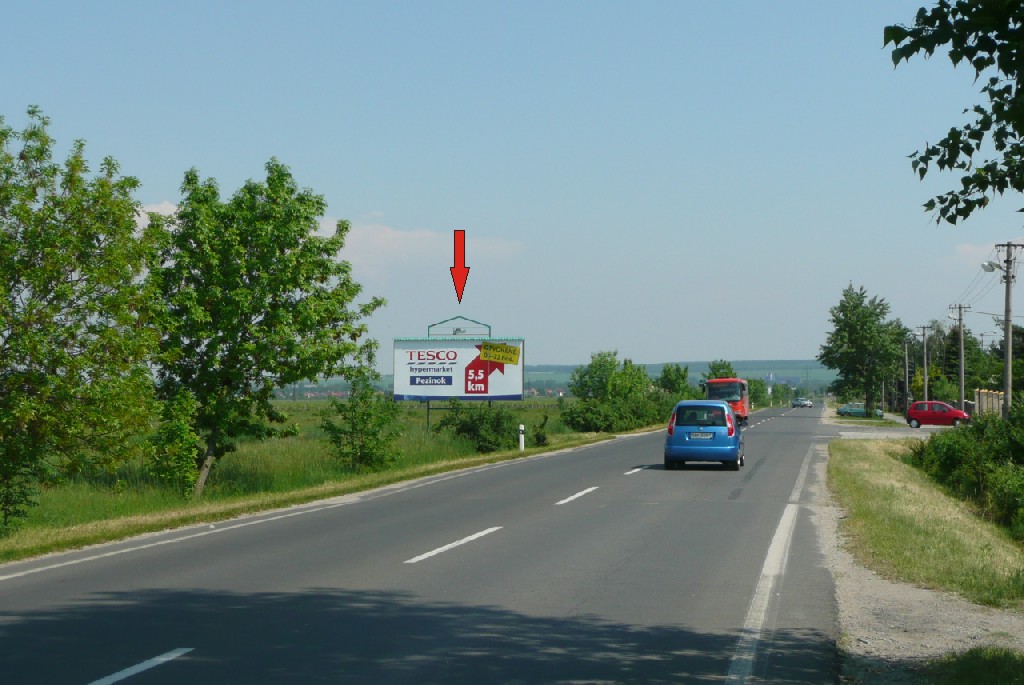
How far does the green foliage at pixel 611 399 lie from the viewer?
55.2 metres

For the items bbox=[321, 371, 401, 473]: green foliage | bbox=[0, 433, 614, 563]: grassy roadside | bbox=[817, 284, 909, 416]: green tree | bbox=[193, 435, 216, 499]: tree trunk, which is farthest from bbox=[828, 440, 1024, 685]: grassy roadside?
bbox=[817, 284, 909, 416]: green tree

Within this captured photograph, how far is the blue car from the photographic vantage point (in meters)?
26.1

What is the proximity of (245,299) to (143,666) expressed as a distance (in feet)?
57.0

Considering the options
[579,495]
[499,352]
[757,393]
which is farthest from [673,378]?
[757,393]

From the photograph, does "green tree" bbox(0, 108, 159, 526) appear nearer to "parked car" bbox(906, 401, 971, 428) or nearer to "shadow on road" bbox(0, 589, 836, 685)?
"shadow on road" bbox(0, 589, 836, 685)

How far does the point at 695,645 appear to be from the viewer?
773 centimetres

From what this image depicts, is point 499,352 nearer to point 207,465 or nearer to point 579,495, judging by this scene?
point 207,465

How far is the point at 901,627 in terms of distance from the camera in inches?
334

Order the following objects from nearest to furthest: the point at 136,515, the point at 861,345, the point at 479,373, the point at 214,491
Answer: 1. the point at 136,515
2. the point at 214,491
3. the point at 479,373
4. the point at 861,345

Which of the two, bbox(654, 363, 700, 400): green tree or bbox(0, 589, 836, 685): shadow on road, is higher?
bbox(654, 363, 700, 400): green tree

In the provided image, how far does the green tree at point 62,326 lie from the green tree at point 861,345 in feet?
313

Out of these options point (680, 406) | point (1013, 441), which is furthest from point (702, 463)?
point (1013, 441)

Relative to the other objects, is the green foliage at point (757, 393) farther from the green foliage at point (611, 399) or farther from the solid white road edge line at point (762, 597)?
the solid white road edge line at point (762, 597)

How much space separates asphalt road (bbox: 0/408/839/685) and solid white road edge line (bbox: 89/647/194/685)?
0.02 meters
